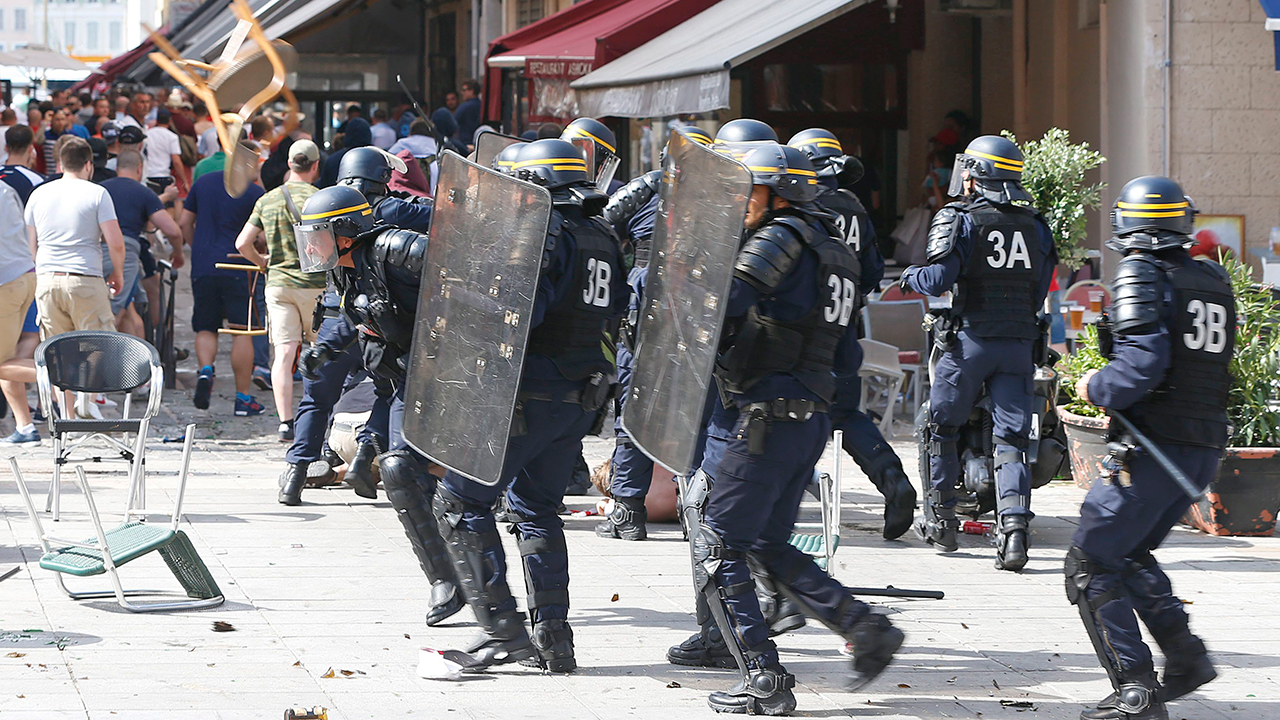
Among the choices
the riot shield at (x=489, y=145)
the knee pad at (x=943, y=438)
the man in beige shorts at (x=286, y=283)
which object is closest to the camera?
the riot shield at (x=489, y=145)

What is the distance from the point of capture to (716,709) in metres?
4.98

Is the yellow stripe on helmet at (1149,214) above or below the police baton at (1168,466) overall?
above

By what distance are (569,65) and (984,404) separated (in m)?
7.78

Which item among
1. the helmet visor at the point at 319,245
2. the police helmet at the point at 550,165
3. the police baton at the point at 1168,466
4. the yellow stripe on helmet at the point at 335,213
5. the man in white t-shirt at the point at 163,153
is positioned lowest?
the police baton at the point at 1168,466

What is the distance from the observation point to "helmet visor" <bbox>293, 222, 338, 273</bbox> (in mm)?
5840

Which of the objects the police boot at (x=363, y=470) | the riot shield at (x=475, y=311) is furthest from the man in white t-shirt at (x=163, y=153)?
the riot shield at (x=475, y=311)

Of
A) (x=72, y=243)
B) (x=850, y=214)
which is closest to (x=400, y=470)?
(x=850, y=214)

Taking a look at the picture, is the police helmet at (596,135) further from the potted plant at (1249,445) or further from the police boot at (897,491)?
the potted plant at (1249,445)

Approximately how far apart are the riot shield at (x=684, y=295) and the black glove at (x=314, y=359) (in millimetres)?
2661

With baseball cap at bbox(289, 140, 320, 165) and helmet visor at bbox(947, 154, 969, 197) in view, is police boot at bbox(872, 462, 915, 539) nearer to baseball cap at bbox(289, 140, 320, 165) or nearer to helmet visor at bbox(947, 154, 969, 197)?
helmet visor at bbox(947, 154, 969, 197)

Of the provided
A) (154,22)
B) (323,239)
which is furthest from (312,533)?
(154,22)

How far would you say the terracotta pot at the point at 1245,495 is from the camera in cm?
780

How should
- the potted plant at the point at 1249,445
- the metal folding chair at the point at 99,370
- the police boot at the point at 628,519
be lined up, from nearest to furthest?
the metal folding chair at the point at 99,370 → the police boot at the point at 628,519 → the potted plant at the point at 1249,445

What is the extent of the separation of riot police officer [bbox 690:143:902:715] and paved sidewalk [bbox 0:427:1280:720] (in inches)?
10.0
